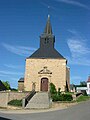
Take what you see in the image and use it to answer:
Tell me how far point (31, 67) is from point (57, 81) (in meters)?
4.90

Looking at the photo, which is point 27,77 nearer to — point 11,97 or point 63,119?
point 11,97

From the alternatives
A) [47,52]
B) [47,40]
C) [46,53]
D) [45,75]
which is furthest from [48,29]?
[45,75]

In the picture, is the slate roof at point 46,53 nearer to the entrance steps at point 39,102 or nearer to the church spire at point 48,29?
the church spire at point 48,29

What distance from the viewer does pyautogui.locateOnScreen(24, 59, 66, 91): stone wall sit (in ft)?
125

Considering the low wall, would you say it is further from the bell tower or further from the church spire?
the church spire

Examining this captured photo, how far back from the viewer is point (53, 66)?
A: 3862cm

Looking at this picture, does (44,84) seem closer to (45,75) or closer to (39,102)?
(45,75)

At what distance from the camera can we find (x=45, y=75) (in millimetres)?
38250

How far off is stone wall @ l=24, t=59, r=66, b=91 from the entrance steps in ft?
21.8

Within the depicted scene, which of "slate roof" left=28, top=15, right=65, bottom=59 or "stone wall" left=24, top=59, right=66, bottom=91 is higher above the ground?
"slate roof" left=28, top=15, right=65, bottom=59

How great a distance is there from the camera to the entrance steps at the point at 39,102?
25622mm

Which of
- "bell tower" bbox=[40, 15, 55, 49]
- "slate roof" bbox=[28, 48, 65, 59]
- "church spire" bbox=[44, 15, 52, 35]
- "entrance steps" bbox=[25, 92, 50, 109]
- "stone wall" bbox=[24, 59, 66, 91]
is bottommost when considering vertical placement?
"entrance steps" bbox=[25, 92, 50, 109]

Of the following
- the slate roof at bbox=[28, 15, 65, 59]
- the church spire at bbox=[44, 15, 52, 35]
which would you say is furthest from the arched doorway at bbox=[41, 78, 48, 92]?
the church spire at bbox=[44, 15, 52, 35]

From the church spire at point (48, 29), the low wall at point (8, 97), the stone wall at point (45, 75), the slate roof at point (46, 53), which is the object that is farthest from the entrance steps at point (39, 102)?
the church spire at point (48, 29)
